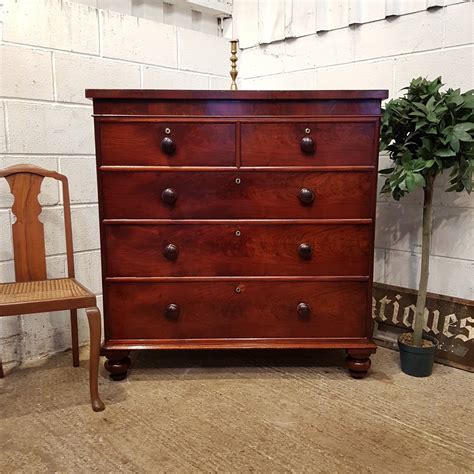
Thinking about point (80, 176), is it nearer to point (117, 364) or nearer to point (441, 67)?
point (117, 364)

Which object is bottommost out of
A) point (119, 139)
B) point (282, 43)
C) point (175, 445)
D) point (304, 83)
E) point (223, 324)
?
point (175, 445)

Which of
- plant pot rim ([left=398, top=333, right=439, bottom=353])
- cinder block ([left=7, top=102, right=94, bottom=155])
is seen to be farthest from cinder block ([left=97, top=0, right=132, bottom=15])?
plant pot rim ([left=398, top=333, right=439, bottom=353])

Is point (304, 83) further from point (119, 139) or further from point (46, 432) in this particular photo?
point (46, 432)

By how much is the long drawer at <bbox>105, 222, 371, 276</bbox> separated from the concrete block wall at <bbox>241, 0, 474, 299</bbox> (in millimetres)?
486

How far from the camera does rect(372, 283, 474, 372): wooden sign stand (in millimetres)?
2070

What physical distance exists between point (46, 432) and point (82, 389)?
11.9 inches

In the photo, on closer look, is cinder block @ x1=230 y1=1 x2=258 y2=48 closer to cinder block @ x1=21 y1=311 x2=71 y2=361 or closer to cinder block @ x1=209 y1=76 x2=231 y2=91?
cinder block @ x1=209 y1=76 x2=231 y2=91

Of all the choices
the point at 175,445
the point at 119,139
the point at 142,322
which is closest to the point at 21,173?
the point at 119,139

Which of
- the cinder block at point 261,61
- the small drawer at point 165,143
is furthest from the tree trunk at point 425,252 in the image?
the cinder block at point 261,61

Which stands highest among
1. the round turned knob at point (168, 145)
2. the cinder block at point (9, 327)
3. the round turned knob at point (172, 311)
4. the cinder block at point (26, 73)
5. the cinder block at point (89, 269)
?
the cinder block at point (26, 73)

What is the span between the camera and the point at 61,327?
Result: 89.7 inches

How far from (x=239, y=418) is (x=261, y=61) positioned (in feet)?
6.43

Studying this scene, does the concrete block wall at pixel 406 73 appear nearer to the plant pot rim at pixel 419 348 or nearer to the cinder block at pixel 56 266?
Answer: the plant pot rim at pixel 419 348

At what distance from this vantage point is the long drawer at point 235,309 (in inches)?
75.3
